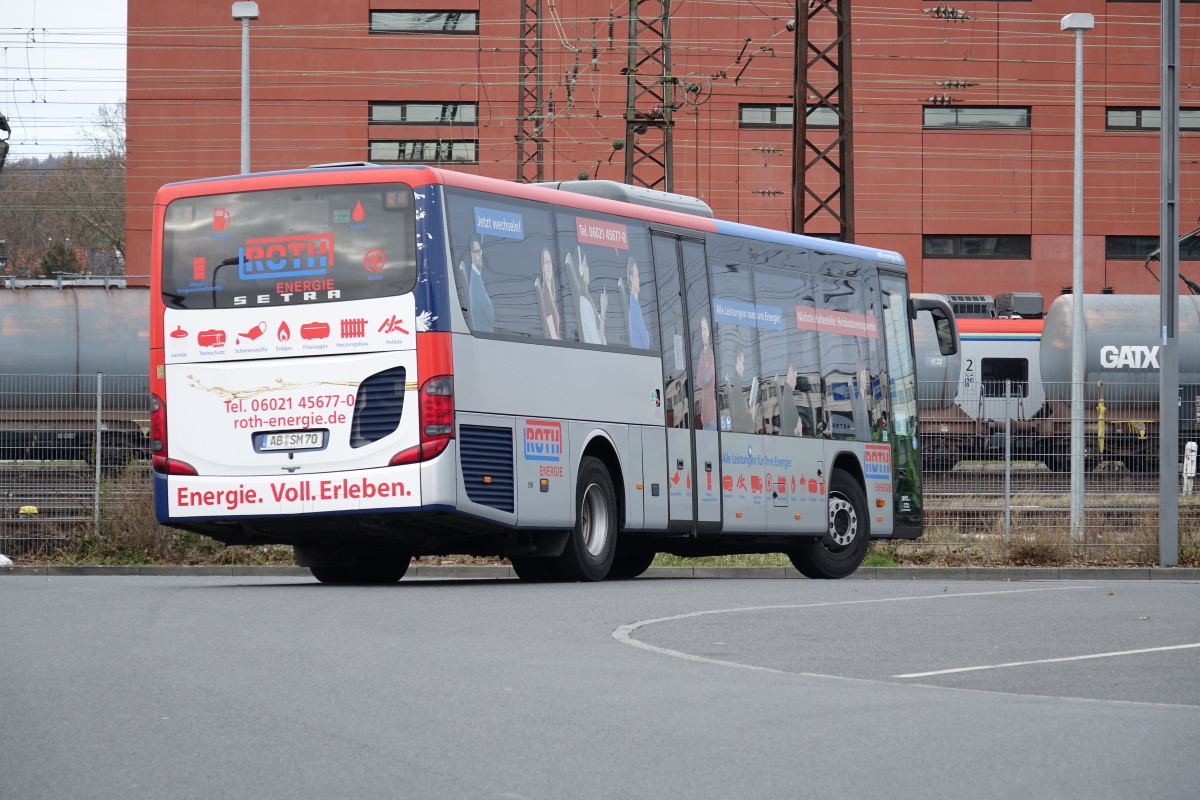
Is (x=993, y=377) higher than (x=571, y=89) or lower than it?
lower

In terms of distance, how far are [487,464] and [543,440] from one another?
772mm

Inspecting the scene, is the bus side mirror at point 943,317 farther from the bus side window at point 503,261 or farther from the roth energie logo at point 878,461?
the bus side window at point 503,261

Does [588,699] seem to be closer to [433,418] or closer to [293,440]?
[433,418]

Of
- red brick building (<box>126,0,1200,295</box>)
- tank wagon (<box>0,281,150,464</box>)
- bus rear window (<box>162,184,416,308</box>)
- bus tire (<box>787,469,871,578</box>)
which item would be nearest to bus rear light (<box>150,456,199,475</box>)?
bus rear window (<box>162,184,416,308</box>)

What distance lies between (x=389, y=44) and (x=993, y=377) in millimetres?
22637

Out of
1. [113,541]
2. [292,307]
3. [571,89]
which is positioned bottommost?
[113,541]

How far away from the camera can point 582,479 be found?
15656mm

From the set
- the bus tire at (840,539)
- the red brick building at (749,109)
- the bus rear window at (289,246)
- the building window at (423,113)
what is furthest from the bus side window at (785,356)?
the building window at (423,113)

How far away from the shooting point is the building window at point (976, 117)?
5622 cm

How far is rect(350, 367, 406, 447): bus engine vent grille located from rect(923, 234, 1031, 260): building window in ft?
144

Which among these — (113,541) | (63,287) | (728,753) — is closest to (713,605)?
(728,753)

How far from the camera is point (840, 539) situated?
63.6 ft

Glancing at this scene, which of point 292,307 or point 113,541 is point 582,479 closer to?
point 292,307

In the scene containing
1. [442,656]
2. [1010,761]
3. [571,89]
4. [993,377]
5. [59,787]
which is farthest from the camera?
[571,89]
